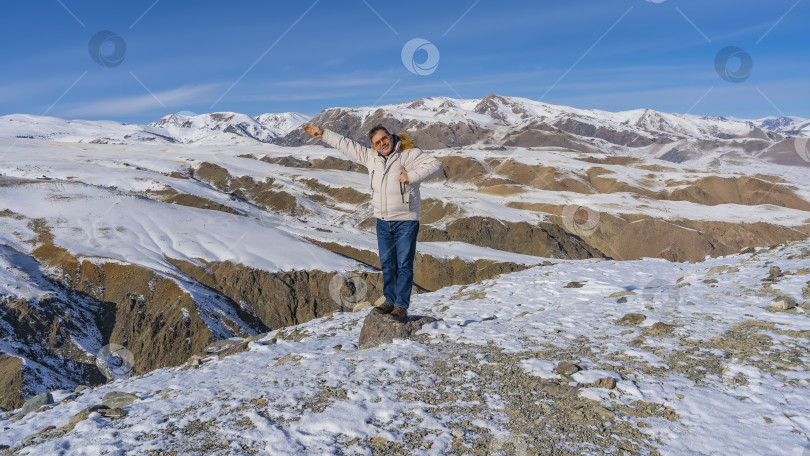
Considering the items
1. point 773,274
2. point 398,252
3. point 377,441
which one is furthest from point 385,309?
point 773,274

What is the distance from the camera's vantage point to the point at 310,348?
386 inches

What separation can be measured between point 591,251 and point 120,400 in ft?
267

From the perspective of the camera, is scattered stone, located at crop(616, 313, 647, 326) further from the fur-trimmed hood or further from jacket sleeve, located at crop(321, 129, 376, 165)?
jacket sleeve, located at crop(321, 129, 376, 165)

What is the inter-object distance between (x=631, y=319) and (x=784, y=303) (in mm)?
3029

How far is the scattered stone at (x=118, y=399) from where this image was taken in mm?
6952

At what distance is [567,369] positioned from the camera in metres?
6.77

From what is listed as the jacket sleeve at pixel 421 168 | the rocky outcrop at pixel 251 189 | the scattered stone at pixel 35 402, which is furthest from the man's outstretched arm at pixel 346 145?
the rocky outcrop at pixel 251 189

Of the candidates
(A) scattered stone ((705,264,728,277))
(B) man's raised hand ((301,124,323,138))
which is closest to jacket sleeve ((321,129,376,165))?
(B) man's raised hand ((301,124,323,138))

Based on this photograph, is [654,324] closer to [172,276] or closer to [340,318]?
[340,318]

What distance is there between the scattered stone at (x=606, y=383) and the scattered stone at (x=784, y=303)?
233 inches

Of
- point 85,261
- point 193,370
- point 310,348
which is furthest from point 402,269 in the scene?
point 85,261

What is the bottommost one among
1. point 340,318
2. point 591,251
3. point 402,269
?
point 591,251

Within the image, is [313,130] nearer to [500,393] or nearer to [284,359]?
[284,359]

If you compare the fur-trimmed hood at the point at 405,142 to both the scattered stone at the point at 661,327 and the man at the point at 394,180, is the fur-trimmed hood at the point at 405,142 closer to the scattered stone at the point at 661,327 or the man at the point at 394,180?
the man at the point at 394,180
